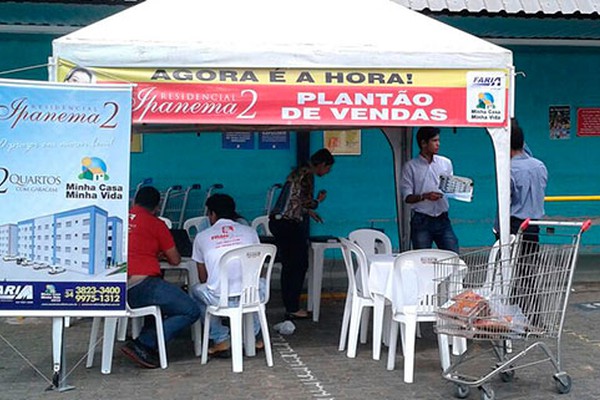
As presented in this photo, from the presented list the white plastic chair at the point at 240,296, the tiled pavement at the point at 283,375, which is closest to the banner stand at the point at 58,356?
the tiled pavement at the point at 283,375

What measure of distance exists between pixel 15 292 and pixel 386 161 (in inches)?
238

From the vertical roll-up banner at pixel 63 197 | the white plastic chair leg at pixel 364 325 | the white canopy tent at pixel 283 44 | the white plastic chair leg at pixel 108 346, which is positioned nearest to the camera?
the vertical roll-up banner at pixel 63 197

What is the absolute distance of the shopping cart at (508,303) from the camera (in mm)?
5629

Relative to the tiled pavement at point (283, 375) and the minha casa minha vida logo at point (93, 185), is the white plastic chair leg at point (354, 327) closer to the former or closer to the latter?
the tiled pavement at point (283, 375)

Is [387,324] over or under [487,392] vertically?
over

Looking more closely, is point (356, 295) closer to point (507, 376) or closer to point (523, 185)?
point (507, 376)

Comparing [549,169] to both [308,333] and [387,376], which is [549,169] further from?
[387,376]

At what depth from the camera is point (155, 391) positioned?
617 cm

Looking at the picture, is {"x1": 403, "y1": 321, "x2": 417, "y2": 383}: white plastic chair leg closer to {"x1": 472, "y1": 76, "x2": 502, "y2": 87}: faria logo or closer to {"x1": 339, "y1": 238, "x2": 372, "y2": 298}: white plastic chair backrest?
{"x1": 339, "y1": 238, "x2": 372, "y2": 298}: white plastic chair backrest

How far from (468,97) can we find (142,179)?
5.24m

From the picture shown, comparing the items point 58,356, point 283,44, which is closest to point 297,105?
point 283,44

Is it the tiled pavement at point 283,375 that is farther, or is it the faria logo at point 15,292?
the tiled pavement at point 283,375

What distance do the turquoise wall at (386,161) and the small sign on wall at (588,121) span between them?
0.08 meters

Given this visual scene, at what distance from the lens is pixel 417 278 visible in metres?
6.45
